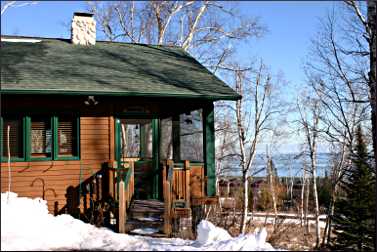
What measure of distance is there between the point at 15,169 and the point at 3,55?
11.0 ft

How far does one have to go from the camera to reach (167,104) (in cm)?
1158

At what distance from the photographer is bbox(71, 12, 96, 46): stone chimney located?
13.2 metres

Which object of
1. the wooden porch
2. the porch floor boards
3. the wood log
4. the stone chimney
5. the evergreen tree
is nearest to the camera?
the wood log

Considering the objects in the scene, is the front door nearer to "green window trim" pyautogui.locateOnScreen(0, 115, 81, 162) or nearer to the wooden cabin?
the wooden cabin

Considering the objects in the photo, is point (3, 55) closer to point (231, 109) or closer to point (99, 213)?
point (99, 213)

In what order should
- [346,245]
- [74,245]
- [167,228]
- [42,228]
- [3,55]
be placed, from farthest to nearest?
[346,245], [3,55], [167,228], [42,228], [74,245]

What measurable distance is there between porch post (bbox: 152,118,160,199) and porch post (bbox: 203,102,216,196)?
4.14 feet

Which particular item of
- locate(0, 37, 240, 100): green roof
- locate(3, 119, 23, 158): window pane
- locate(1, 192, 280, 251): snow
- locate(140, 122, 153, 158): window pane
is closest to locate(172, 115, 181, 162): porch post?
locate(140, 122, 153, 158): window pane

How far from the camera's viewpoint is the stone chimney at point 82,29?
43.4ft

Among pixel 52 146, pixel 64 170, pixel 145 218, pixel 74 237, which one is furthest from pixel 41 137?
pixel 74 237

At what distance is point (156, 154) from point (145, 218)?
7.12ft

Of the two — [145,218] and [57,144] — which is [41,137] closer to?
[57,144]

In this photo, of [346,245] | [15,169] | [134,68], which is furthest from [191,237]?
[346,245]

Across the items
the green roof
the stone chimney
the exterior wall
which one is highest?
the stone chimney
